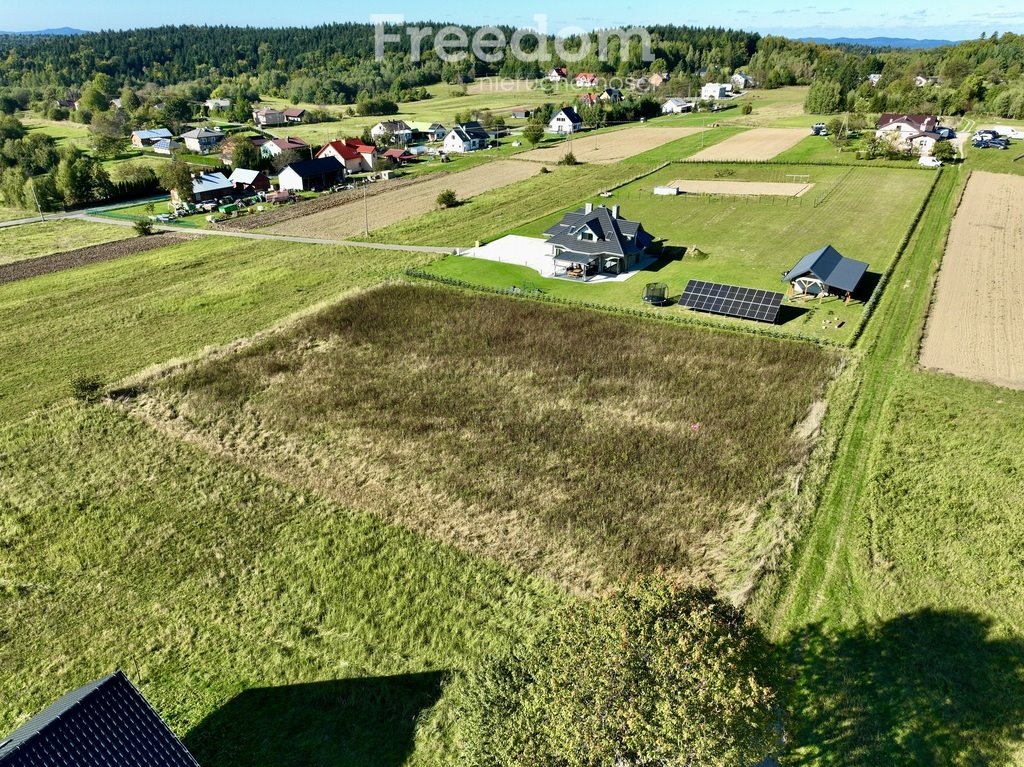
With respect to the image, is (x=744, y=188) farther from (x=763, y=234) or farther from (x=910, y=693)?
(x=910, y=693)

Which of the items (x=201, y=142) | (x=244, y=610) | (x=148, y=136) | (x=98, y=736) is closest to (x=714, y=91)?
(x=201, y=142)

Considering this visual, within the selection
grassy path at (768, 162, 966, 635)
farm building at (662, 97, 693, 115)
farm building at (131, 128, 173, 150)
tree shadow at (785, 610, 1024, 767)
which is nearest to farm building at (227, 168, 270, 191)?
farm building at (131, 128, 173, 150)

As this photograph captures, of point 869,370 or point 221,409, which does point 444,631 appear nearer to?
point 221,409

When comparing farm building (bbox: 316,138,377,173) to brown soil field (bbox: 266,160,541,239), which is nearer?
brown soil field (bbox: 266,160,541,239)

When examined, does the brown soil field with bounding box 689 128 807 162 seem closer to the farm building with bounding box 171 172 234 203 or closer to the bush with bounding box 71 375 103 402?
the farm building with bounding box 171 172 234 203

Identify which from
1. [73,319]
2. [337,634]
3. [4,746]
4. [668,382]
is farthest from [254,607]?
[73,319]
